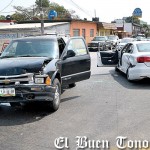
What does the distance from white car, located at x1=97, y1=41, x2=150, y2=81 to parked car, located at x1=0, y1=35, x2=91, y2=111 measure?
2.06 metres

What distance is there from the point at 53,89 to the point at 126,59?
5356 mm

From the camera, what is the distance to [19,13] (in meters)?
74.2

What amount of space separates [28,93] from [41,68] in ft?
1.98

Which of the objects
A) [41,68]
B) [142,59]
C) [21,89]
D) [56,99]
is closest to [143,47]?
[142,59]

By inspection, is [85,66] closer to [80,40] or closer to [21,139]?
[80,40]

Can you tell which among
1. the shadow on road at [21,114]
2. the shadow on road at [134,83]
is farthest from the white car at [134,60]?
the shadow on road at [21,114]

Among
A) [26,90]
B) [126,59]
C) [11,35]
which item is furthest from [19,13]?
[26,90]

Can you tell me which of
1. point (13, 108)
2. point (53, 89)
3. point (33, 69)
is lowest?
point (13, 108)

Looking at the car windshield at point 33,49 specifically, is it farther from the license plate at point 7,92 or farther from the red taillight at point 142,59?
the red taillight at point 142,59

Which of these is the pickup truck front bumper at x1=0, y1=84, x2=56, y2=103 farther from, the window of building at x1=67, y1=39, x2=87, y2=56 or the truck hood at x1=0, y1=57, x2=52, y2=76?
the window of building at x1=67, y1=39, x2=87, y2=56

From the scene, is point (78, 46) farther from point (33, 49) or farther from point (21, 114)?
point (21, 114)

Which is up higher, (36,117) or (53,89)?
(53,89)

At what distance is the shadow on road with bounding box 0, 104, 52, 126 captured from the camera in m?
6.41

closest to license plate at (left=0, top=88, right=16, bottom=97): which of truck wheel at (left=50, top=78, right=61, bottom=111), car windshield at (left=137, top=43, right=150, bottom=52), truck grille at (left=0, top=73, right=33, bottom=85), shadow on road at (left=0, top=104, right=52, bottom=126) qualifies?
truck grille at (left=0, top=73, right=33, bottom=85)
